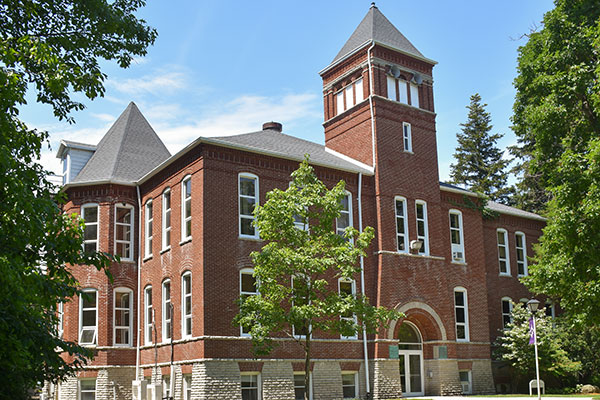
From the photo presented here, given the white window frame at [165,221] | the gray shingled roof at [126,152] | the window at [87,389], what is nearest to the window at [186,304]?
the white window frame at [165,221]

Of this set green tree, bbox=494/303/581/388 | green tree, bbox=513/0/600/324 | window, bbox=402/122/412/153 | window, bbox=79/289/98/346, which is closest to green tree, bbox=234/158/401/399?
green tree, bbox=513/0/600/324

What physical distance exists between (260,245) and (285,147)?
16.8ft

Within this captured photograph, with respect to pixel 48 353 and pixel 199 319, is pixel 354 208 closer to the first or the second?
pixel 199 319

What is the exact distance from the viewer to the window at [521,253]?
35969 mm

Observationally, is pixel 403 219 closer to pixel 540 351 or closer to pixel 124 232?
pixel 540 351

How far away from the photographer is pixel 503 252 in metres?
35.4

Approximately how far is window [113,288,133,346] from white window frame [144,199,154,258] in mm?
1917

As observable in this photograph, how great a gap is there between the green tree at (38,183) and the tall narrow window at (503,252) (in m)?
26.6

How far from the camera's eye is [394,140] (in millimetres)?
29609

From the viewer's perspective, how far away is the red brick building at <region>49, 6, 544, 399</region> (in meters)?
24.4

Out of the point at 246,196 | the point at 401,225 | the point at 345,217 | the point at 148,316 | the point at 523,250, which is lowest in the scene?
the point at 148,316

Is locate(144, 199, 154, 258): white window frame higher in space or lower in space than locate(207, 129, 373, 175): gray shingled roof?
lower

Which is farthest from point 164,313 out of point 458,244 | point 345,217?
point 458,244

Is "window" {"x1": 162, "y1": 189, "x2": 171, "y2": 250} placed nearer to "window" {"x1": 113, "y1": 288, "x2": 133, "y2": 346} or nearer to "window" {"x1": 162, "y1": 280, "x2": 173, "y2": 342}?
"window" {"x1": 162, "y1": 280, "x2": 173, "y2": 342}
